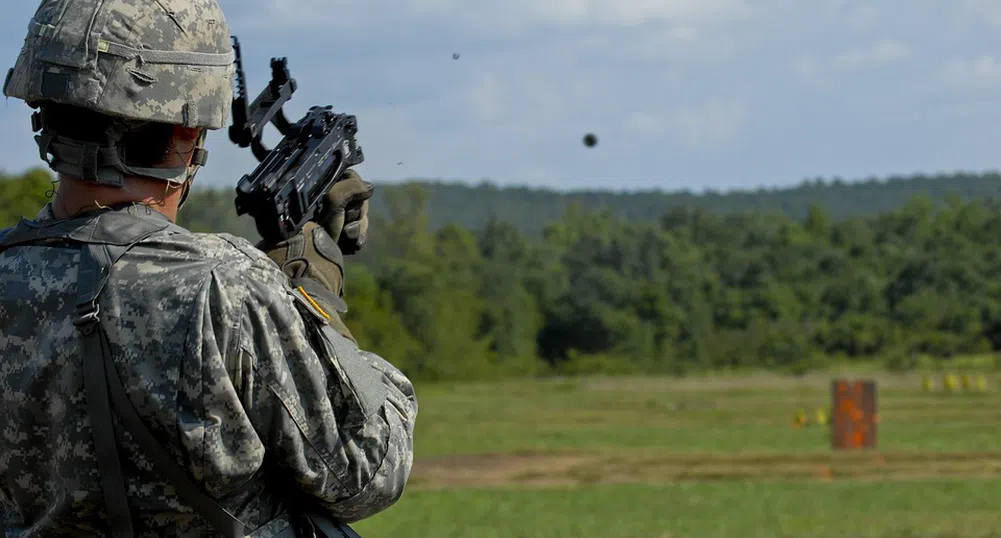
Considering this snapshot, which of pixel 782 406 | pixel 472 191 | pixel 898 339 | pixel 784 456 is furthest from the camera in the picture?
pixel 472 191

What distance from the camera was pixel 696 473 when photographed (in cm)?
2067

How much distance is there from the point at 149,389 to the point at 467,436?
27.3 m

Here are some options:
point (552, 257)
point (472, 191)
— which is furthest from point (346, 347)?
point (472, 191)

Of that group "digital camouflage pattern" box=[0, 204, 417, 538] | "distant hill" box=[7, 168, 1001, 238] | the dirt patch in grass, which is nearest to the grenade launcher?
"digital camouflage pattern" box=[0, 204, 417, 538]

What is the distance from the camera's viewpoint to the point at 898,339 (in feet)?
225

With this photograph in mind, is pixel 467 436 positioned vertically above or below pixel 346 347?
below

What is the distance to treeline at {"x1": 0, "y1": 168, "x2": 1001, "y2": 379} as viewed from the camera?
66.1 metres

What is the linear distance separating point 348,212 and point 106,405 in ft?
3.77

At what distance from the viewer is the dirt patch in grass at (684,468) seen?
2008cm

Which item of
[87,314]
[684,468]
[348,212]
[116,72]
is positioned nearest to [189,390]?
[87,314]

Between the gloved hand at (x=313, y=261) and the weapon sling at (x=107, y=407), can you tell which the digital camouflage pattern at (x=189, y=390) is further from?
the gloved hand at (x=313, y=261)

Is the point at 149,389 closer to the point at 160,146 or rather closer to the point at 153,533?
the point at 153,533

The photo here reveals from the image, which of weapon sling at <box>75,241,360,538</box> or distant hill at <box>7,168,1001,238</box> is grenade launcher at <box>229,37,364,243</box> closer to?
weapon sling at <box>75,241,360,538</box>

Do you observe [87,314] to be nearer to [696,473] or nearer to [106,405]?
[106,405]
